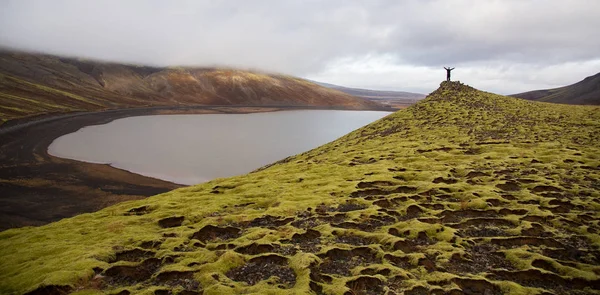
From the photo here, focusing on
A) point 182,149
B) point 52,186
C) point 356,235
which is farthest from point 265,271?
point 182,149

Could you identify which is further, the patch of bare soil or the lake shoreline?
the lake shoreline

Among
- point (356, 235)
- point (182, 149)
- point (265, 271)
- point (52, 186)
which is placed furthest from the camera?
point (182, 149)

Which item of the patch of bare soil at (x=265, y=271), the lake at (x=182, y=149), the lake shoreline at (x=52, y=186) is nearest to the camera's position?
the patch of bare soil at (x=265, y=271)

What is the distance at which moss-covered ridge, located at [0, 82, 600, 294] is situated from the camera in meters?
12.9

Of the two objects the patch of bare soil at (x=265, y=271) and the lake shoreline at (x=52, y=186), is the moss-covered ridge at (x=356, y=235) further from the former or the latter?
the lake shoreline at (x=52, y=186)

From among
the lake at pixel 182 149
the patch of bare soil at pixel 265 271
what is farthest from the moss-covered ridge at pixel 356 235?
the lake at pixel 182 149

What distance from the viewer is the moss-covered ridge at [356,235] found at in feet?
42.2

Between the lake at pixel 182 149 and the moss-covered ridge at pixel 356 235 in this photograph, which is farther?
the lake at pixel 182 149

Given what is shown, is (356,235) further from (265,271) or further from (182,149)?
(182,149)

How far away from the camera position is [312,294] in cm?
1192

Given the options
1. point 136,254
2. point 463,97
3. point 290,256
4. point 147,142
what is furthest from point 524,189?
point 147,142

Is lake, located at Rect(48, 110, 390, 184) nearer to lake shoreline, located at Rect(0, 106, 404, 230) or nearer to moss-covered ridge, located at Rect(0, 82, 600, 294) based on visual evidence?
lake shoreline, located at Rect(0, 106, 404, 230)

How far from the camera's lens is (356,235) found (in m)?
16.9

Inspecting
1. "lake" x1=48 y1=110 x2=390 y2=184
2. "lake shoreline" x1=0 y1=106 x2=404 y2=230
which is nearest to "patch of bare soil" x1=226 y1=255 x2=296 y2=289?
"lake shoreline" x1=0 y1=106 x2=404 y2=230
